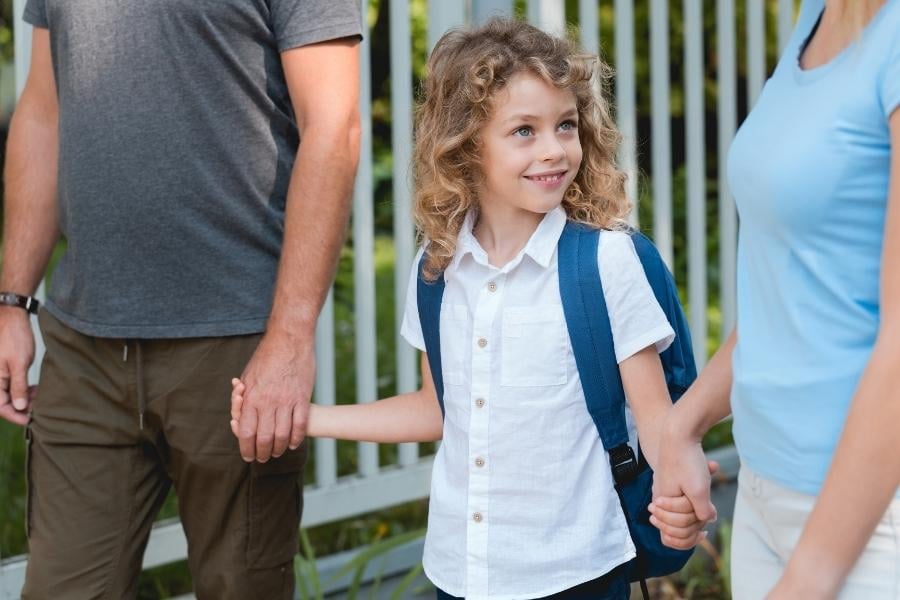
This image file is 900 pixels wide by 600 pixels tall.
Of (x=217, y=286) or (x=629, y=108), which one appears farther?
(x=629, y=108)

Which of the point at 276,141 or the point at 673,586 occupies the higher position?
the point at 276,141

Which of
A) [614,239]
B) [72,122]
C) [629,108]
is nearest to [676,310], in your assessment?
[614,239]

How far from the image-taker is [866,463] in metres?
1.30

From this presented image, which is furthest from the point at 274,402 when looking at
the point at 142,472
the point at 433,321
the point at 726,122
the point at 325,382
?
the point at 726,122

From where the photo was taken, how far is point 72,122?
96.4 inches

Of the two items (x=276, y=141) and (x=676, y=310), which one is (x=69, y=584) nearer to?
(x=276, y=141)

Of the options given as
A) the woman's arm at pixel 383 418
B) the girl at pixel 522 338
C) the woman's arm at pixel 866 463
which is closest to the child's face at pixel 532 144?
the girl at pixel 522 338

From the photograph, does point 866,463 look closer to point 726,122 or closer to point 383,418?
point 383,418

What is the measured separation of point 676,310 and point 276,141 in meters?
0.82

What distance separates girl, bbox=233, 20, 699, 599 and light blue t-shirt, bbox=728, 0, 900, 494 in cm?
49

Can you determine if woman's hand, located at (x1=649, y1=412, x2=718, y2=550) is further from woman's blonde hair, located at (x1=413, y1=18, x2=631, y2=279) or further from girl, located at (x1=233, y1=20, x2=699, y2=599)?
woman's blonde hair, located at (x1=413, y1=18, x2=631, y2=279)

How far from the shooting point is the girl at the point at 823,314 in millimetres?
1312

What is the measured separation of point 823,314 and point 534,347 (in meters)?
0.67

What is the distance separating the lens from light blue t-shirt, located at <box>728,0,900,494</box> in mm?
1352
